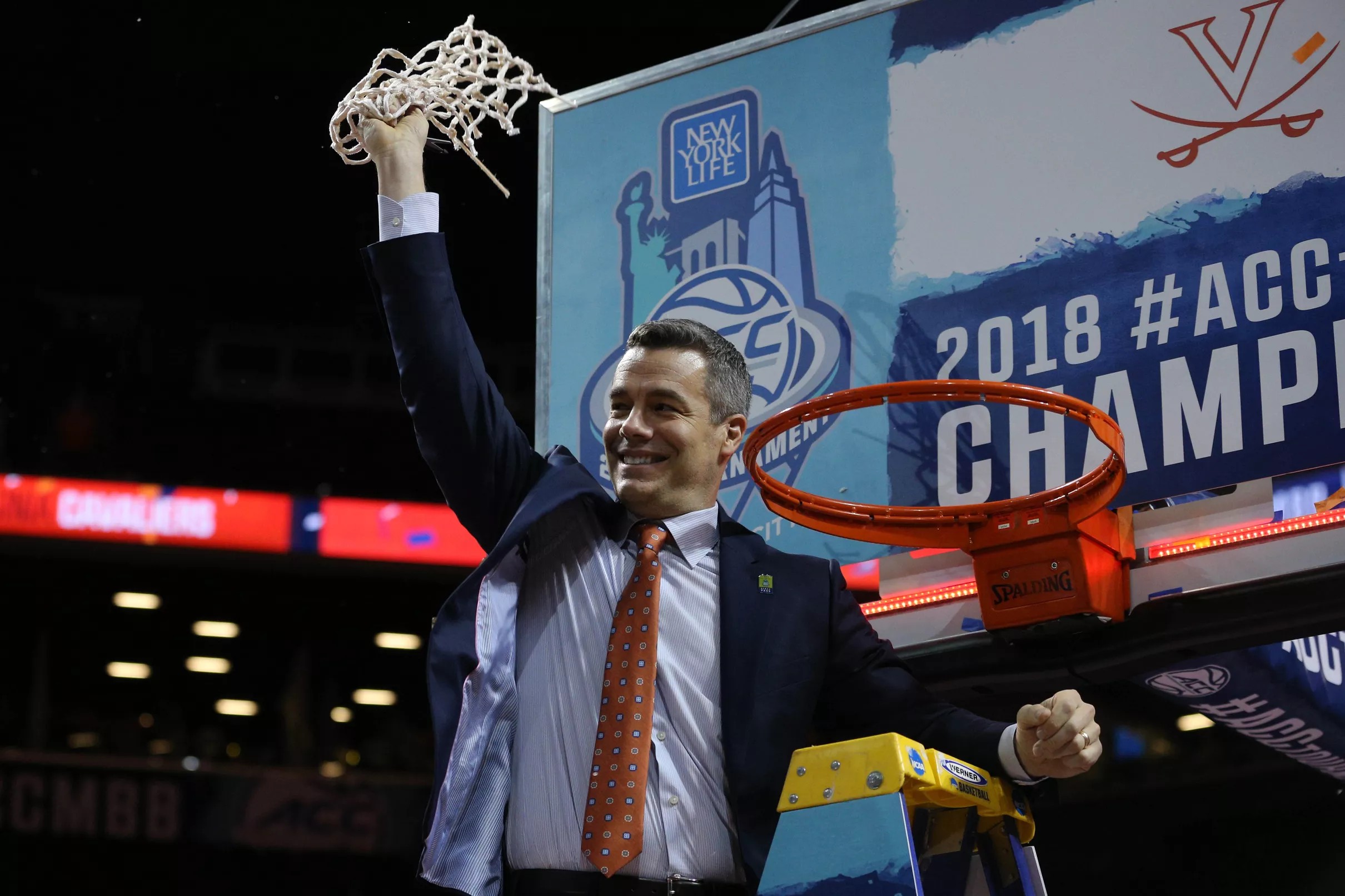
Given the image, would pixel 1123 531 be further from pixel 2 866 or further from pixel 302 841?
pixel 2 866

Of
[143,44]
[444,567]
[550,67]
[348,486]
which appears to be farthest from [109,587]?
[550,67]

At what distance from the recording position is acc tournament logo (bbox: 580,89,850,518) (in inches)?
142

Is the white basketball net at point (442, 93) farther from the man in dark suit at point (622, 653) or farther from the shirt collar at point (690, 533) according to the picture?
the shirt collar at point (690, 533)

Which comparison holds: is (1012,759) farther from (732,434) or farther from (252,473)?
(252,473)

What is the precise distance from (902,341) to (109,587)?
10.4 m

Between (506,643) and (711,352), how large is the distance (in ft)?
2.04

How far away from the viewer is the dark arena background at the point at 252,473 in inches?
323

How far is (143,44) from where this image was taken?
8.30 m

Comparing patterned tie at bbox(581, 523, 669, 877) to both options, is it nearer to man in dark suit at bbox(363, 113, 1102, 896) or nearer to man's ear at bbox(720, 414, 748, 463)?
man in dark suit at bbox(363, 113, 1102, 896)

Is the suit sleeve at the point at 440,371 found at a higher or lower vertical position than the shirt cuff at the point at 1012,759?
higher

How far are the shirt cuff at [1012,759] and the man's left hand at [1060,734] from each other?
44 millimetres

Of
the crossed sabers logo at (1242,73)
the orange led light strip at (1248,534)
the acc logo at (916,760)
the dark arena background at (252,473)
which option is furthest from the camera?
the dark arena background at (252,473)

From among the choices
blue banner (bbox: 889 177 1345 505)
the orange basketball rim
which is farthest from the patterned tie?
blue banner (bbox: 889 177 1345 505)

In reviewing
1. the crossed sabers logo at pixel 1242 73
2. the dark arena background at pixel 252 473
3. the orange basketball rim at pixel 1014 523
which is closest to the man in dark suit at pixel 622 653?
the orange basketball rim at pixel 1014 523
